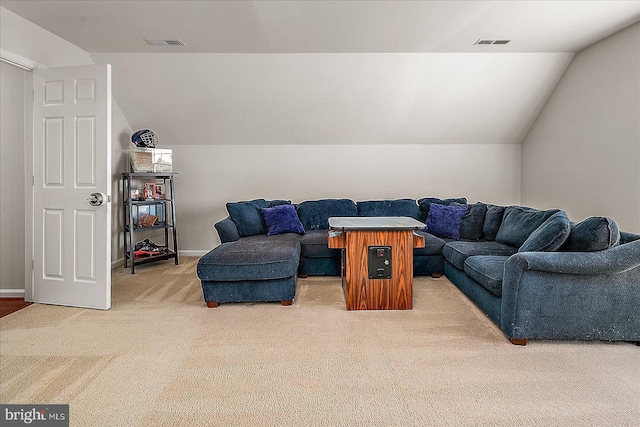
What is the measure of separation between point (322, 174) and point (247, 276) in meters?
2.73

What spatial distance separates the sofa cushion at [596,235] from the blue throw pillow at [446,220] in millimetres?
1853

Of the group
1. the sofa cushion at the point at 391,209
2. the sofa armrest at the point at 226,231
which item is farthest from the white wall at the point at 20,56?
the sofa cushion at the point at 391,209

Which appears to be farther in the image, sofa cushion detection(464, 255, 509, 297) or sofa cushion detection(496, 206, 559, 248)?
sofa cushion detection(496, 206, 559, 248)

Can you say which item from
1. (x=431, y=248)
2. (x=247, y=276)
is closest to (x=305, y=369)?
(x=247, y=276)

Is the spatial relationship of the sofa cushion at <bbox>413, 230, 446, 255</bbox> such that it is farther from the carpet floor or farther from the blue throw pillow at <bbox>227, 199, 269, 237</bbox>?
the blue throw pillow at <bbox>227, 199, 269, 237</bbox>

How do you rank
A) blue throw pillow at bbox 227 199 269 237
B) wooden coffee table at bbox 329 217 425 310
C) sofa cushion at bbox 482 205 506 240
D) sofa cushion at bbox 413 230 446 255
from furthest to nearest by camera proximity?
1. blue throw pillow at bbox 227 199 269 237
2. sofa cushion at bbox 482 205 506 240
3. sofa cushion at bbox 413 230 446 255
4. wooden coffee table at bbox 329 217 425 310

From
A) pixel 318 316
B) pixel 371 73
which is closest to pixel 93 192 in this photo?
pixel 318 316

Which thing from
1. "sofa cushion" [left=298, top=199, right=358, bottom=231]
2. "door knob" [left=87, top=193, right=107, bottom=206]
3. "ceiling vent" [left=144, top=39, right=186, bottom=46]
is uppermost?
"ceiling vent" [left=144, top=39, right=186, bottom=46]

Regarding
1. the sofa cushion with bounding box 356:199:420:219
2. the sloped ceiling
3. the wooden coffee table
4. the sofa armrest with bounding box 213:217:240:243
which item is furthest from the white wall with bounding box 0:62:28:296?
the sofa cushion with bounding box 356:199:420:219

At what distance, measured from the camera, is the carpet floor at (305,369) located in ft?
5.92

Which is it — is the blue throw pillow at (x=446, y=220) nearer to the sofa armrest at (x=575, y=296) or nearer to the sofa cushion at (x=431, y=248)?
the sofa cushion at (x=431, y=248)

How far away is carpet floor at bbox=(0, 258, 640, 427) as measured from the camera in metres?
1.80

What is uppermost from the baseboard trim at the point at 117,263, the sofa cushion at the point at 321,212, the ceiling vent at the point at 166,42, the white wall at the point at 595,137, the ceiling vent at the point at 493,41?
the ceiling vent at the point at 493,41

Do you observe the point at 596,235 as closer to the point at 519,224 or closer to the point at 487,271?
the point at 487,271
